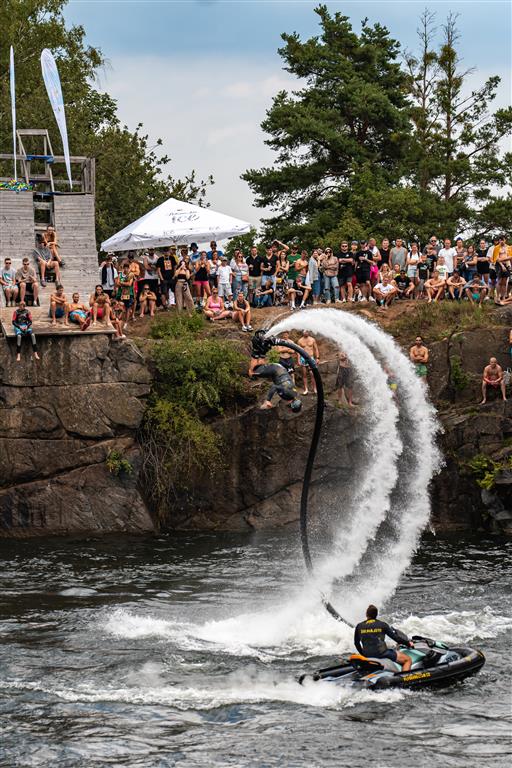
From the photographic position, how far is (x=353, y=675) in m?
30.5

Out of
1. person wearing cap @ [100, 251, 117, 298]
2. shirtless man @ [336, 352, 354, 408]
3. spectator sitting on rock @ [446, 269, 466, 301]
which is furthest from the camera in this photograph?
spectator sitting on rock @ [446, 269, 466, 301]

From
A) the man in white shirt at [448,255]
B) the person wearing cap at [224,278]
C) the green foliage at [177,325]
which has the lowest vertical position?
the green foliage at [177,325]

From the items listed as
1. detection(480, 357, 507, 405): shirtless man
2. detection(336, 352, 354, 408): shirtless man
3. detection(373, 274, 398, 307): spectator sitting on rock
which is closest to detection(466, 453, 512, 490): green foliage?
detection(480, 357, 507, 405): shirtless man

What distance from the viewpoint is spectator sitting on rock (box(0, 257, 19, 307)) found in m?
47.6

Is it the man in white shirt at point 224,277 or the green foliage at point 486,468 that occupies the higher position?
the man in white shirt at point 224,277

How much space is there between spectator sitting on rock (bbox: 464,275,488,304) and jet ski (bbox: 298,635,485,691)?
21.3m

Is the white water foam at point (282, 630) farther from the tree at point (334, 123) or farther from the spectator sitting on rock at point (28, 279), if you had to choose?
the tree at point (334, 123)

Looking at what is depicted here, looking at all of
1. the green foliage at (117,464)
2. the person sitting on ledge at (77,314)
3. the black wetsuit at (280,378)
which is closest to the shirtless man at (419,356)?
the green foliage at (117,464)

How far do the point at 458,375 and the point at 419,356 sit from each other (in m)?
2.20

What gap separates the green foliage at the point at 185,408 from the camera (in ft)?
150

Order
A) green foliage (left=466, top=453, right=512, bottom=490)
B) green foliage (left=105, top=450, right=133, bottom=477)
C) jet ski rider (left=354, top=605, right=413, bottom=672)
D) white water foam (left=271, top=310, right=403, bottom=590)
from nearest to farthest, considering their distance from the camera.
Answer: jet ski rider (left=354, top=605, right=413, bottom=672), white water foam (left=271, top=310, right=403, bottom=590), green foliage (left=105, top=450, right=133, bottom=477), green foliage (left=466, top=453, right=512, bottom=490)

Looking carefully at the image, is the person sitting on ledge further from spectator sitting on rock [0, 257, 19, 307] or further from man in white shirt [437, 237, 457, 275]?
man in white shirt [437, 237, 457, 275]

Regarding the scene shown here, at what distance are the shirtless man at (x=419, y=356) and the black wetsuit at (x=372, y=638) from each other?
55.7 ft

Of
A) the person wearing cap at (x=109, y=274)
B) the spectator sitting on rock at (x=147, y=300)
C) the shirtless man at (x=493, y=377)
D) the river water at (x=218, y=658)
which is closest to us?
the river water at (x=218, y=658)
